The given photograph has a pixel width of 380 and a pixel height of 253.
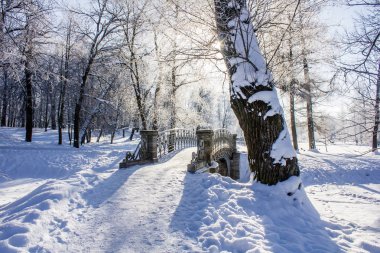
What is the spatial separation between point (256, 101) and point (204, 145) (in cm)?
399

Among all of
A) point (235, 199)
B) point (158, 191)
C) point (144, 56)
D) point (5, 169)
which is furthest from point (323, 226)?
point (144, 56)

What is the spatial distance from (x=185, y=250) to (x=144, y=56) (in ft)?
61.8

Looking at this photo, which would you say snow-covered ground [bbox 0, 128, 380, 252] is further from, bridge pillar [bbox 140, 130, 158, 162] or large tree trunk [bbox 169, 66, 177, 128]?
large tree trunk [bbox 169, 66, 177, 128]

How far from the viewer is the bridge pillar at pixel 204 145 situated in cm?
1024

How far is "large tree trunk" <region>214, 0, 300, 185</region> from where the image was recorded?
682 centimetres

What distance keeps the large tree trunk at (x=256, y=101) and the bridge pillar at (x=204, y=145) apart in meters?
3.28

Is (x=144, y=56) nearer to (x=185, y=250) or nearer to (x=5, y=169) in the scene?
(x=5, y=169)

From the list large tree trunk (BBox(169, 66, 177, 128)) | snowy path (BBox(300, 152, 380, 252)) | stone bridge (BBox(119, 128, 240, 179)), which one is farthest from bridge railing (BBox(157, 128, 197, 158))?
snowy path (BBox(300, 152, 380, 252))

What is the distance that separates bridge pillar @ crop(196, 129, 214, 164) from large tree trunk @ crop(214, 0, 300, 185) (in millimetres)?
3279

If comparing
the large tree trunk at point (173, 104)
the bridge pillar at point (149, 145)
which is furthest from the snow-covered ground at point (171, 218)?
the large tree trunk at point (173, 104)

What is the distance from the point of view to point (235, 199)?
6.36m

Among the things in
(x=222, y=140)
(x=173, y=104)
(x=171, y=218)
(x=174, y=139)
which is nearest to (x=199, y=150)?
(x=174, y=139)

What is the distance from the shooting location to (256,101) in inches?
270

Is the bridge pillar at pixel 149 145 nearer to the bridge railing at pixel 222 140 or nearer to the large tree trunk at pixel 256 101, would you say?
the bridge railing at pixel 222 140
